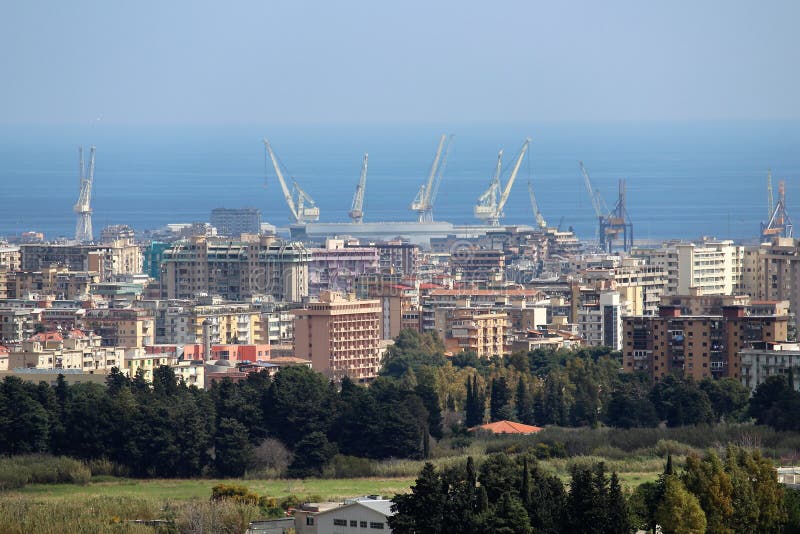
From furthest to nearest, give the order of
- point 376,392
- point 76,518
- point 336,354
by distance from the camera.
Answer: point 336,354 < point 376,392 < point 76,518

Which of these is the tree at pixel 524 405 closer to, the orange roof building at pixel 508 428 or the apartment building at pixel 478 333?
the orange roof building at pixel 508 428

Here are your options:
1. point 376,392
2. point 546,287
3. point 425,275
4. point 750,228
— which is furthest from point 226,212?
point 376,392

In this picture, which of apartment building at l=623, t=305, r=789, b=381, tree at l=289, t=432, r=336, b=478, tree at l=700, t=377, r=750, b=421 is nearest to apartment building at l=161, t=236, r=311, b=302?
apartment building at l=623, t=305, r=789, b=381

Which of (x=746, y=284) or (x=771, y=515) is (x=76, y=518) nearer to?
(x=771, y=515)

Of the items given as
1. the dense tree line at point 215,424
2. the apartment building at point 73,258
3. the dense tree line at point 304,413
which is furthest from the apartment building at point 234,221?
the dense tree line at point 215,424

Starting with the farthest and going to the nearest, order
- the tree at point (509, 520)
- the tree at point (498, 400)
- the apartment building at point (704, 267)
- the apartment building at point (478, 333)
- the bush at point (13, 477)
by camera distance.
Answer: the apartment building at point (704, 267) → the apartment building at point (478, 333) → the tree at point (498, 400) → the bush at point (13, 477) → the tree at point (509, 520)

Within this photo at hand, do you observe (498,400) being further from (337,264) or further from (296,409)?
(337,264)
